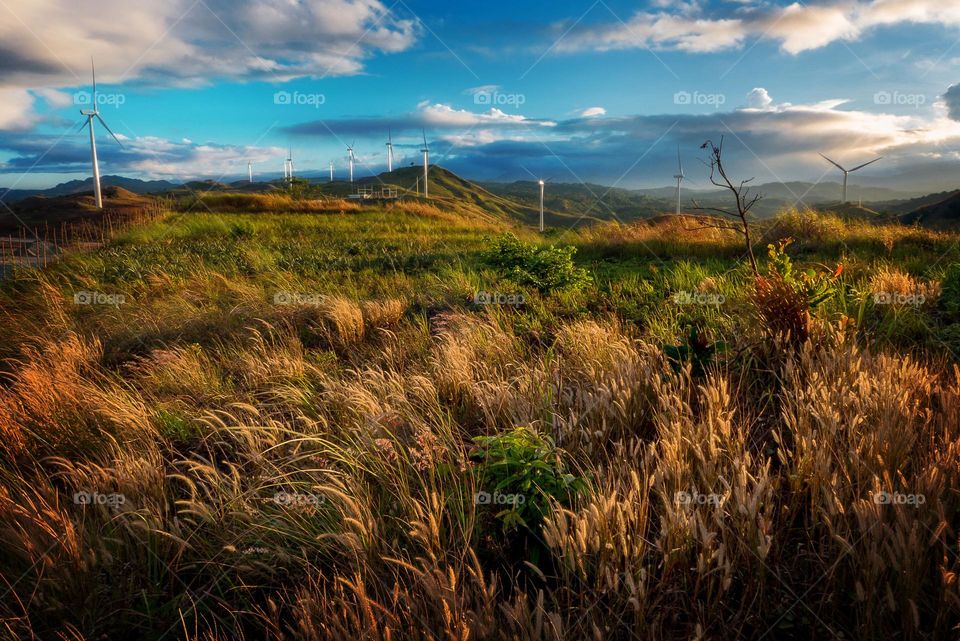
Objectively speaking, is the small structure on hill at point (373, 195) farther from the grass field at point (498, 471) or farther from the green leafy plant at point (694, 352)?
the green leafy plant at point (694, 352)

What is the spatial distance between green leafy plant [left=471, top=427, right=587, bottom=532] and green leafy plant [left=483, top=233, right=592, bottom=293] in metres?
5.33

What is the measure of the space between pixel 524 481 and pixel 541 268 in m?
5.97

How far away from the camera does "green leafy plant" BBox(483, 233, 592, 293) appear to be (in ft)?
27.0

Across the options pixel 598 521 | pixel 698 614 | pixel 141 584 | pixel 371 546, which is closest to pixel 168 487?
pixel 141 584

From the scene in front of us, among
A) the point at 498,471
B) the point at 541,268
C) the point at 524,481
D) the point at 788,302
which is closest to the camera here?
the point at 524,481

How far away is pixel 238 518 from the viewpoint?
9.57 feet

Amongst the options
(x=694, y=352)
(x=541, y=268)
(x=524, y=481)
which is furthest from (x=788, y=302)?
(x=541, y=268)

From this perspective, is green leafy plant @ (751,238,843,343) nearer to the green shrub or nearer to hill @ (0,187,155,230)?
the green shrub

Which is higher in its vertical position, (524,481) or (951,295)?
(951,295)

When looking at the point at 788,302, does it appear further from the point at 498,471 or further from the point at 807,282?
the point at 498,471

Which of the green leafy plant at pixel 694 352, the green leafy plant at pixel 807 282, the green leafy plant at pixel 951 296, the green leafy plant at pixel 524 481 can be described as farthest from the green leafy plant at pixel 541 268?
the green leafy plant at pixel 524 481

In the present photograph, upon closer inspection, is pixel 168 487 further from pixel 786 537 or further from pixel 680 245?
pixel 680 245

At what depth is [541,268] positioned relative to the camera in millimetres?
8406

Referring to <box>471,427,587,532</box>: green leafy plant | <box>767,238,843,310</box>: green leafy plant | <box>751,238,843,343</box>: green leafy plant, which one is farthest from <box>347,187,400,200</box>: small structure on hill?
<box>471,427,587,532</box>: green leafy plant
